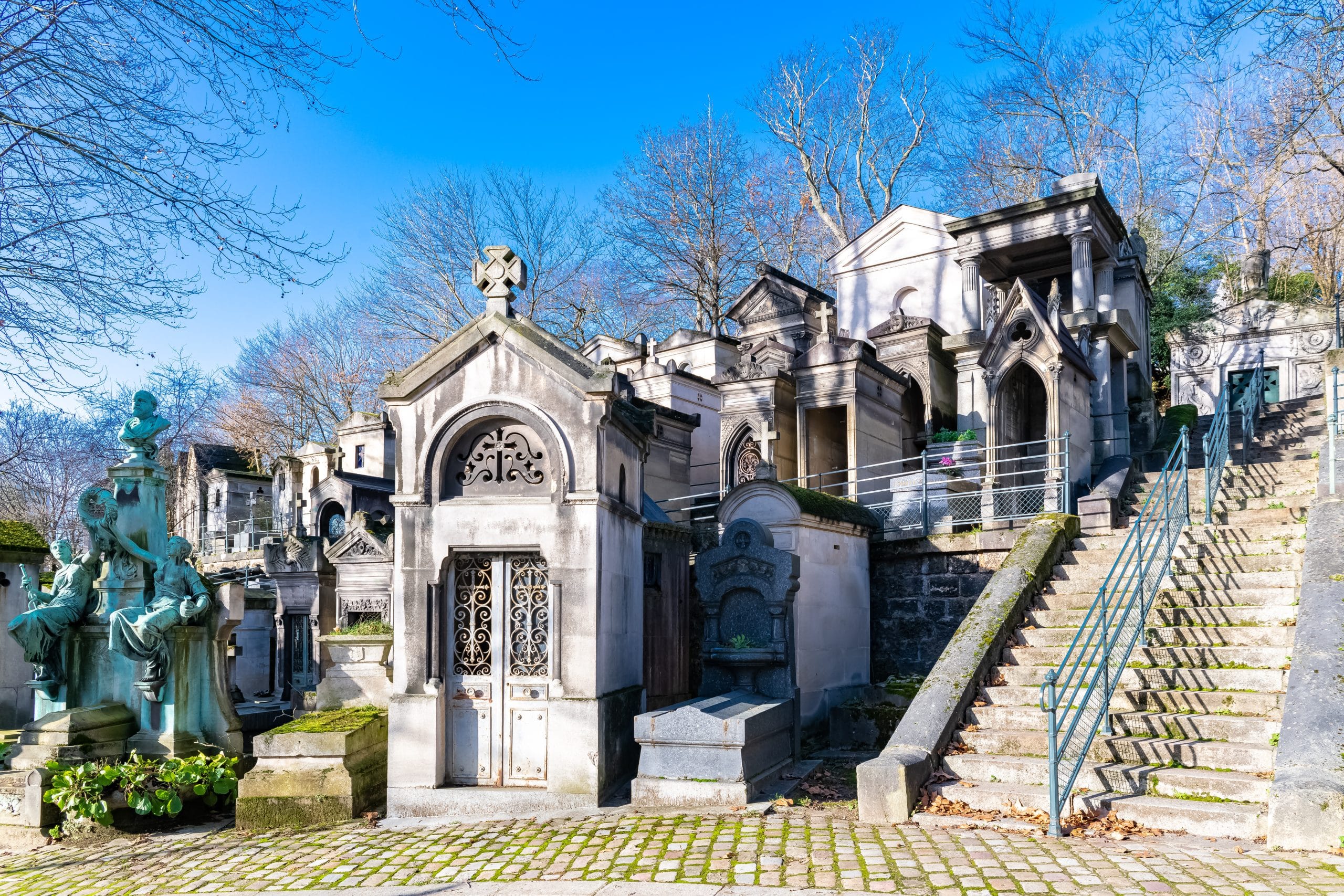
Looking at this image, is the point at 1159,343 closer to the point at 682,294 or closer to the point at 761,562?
the point at 682,294

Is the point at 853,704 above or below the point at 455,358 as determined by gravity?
below

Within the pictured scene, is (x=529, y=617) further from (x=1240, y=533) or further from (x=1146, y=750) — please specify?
(x=1240, y=533)

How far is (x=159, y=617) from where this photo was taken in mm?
8820

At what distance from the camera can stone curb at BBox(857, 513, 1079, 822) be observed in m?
6.57

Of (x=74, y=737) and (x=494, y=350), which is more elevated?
(x=494, y=350)

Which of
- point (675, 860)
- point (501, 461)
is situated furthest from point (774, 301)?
point (675, 860)

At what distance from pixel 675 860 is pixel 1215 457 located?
29.7 ft

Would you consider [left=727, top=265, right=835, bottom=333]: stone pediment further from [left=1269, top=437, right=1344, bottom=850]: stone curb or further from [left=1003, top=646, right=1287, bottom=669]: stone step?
[left=1269, top=437, right=1344, bottom=850]: stone curb

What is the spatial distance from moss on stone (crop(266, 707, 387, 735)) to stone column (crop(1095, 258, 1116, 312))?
16.3 meters

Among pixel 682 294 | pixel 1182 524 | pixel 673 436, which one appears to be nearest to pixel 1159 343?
pixel 682 294

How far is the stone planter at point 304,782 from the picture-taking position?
7.64 metres

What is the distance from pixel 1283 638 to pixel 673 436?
1370 cm

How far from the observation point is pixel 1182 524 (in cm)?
995

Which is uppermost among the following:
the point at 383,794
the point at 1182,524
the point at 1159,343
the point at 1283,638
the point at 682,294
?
the point at 682,294
